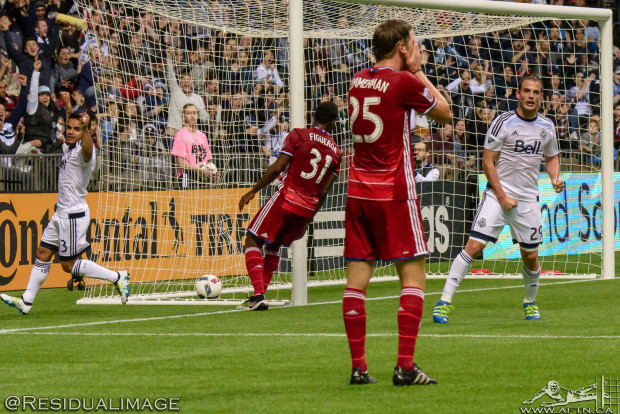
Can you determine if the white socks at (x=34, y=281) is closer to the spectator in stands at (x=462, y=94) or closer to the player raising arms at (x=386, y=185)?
the player raising arms at (x=386, y=185)

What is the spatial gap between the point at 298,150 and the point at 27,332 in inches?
130

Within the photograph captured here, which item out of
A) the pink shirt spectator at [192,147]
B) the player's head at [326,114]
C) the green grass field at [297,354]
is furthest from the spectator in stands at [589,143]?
the player's head at [326,114]

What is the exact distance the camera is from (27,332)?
9836 millimetres

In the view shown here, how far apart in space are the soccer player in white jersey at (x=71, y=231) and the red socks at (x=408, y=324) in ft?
18.8

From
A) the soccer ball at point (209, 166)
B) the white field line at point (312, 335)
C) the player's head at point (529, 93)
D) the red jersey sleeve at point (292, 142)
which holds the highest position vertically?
the player's head at point (529, 93)

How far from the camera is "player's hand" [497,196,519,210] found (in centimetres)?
1012

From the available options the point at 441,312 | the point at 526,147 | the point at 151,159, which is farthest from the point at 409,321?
the point at 151,159

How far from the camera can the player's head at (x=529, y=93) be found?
33.3ft

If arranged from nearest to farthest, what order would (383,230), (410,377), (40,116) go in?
(410,377) → (383,230) → (40,116)

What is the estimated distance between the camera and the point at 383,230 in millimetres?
6621

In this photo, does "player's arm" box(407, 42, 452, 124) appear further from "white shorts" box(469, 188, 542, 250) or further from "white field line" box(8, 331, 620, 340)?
"white shorts" box(469, 188, 542, 250)

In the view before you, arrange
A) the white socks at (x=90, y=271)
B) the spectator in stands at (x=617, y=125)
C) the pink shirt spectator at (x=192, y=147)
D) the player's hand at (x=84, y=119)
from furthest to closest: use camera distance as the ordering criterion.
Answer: the spectator in stands at (x=617, y=125) < the pink shirt spectator at (x=192, y=147) < the white socks at (x=90, y=271) < the player's hand at (x=84, y=119)

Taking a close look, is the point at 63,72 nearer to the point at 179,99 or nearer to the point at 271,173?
the point at 179,99

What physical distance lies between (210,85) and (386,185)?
757cm
